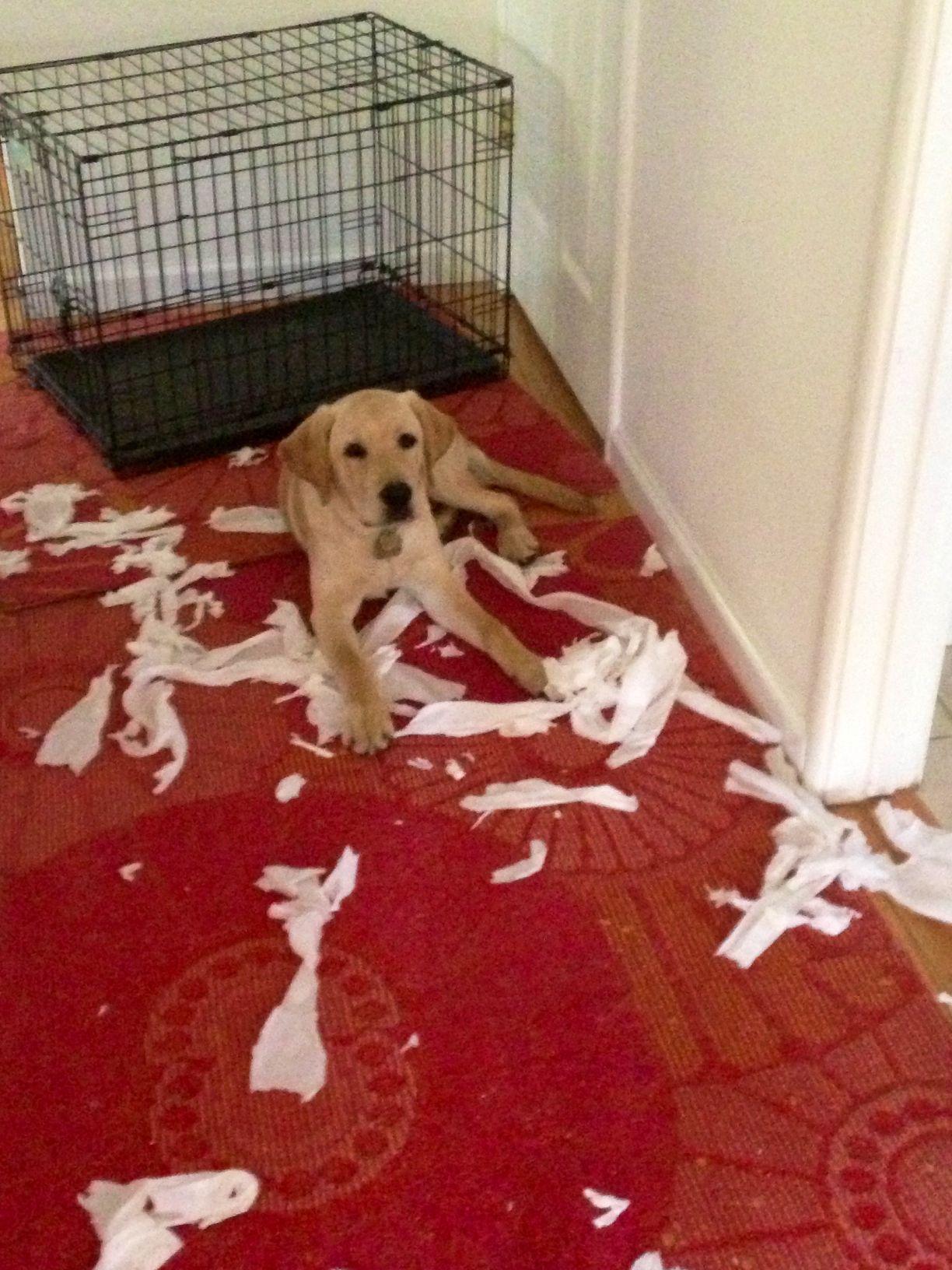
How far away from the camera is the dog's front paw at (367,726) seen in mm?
1977

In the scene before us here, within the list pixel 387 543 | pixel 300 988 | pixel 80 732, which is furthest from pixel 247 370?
pixel 300 988

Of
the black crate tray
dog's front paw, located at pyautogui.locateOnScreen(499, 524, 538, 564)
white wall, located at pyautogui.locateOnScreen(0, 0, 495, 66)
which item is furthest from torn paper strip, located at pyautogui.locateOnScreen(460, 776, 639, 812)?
white wall, located at pyautogui.locateOnScreen(0, 0, 495, 66)

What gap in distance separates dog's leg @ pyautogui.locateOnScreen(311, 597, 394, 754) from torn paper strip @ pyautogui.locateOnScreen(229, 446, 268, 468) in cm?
69

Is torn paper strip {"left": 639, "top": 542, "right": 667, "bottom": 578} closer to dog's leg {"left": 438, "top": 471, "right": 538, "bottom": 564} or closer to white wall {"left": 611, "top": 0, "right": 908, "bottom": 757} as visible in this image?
white wall {"left": 611, "top": 0, "right": 908, "bottom": 757}

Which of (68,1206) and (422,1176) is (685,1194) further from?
(68,1206)

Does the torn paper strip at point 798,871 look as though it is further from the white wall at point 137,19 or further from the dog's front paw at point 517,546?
the white wall at point 137,19

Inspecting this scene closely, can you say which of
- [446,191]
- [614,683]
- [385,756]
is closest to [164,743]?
[385,756]

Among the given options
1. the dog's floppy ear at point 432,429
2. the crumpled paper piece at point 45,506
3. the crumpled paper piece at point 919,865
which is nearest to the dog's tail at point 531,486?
the dog's floppy ear at point 432,429

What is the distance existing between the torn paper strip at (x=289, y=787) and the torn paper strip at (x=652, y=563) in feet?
2.53

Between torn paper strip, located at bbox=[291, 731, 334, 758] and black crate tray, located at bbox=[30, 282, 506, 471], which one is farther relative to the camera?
black crate tray, located at bbox=[30, 282, 506, 471]

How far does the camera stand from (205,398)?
9.64ft

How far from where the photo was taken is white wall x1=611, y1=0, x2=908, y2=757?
63.0 inches

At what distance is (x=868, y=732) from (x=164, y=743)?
3.34 ft

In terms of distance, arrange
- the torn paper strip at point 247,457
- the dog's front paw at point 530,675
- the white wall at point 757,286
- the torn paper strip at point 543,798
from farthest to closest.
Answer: the torn paper strip at point 247,457 → the dog's front paw at point 530,675 → the torn paper strip at point 543,798 → the white wall at point 757,286
